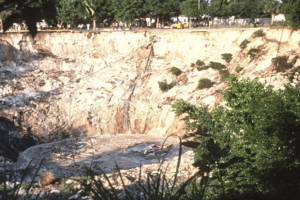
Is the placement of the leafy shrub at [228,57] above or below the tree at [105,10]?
below

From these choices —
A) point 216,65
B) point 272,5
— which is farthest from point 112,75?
point 272,5

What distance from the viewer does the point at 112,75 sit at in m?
38.1

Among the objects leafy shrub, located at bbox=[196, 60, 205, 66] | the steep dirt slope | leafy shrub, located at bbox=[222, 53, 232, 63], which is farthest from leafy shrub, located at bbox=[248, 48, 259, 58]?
leafy shrub, located at bbox=[196, 60, 205, 66]

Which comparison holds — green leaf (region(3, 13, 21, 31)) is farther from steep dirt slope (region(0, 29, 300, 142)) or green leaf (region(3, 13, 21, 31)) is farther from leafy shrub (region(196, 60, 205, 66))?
leafy shrub (region(196, 60, 205, 66))

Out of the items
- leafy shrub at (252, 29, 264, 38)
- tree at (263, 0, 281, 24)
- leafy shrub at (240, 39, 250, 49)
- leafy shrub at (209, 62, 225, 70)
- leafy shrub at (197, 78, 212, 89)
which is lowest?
leafy shrub at (197, 78, 212, 89)

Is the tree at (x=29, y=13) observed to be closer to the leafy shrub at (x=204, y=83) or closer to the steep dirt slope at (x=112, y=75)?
the steep dirt slope at (x=112, y=75)

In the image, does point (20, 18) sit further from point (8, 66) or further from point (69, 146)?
point (8, 66)

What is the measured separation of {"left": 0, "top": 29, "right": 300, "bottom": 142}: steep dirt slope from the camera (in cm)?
3195

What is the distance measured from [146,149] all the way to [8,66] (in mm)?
24111

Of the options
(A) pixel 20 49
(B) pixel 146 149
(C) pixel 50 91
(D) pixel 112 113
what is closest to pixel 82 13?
(B) pixel 146 149

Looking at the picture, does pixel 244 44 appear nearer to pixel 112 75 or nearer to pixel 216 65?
pixel 216 65

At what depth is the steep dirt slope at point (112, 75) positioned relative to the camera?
31953 mm

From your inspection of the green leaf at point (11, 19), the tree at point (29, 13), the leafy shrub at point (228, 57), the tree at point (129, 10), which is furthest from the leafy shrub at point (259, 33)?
the green leaf at point (11, 19)

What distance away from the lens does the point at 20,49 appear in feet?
129
